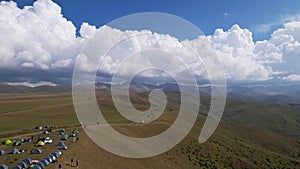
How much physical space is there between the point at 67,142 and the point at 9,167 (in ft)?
74.4

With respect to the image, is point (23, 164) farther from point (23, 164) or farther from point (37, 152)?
point (37, 152)

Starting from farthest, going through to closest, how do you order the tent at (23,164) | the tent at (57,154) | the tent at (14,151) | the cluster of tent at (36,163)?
the tent at (14,151)
the tent at (57,154)
the tent at (23,164)
the cluster of tent at (36,163)

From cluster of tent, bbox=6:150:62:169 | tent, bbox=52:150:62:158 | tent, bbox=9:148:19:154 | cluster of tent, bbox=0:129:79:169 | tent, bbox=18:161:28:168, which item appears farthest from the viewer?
tent, bbox=9:148:19:154

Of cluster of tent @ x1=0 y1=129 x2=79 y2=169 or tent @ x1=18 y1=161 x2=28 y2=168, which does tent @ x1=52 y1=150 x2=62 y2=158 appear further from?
tent @ x1=18 y1=161 x2=28 y2=168

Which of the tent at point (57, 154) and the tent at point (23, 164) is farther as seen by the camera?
the tent at point (57, 154)

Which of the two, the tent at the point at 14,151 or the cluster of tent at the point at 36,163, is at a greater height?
the tent at the point at 14,151

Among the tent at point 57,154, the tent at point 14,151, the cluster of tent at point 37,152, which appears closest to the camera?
the cluster of tent at point 37,152

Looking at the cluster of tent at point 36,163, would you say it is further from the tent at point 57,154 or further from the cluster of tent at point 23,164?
the tent at point 57,154

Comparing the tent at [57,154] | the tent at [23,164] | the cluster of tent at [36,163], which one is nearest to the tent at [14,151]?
the tent at [57,154]

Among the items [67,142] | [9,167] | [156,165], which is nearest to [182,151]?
[156,165]

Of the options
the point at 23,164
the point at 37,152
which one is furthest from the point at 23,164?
the point at 37,152

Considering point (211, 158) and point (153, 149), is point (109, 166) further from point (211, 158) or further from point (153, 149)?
point (211, 158)

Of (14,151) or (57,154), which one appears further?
(14,151)

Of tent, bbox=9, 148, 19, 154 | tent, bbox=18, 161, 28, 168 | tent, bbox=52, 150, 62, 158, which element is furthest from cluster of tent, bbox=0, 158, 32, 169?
tent, bbox=9, 148, 19, 154
